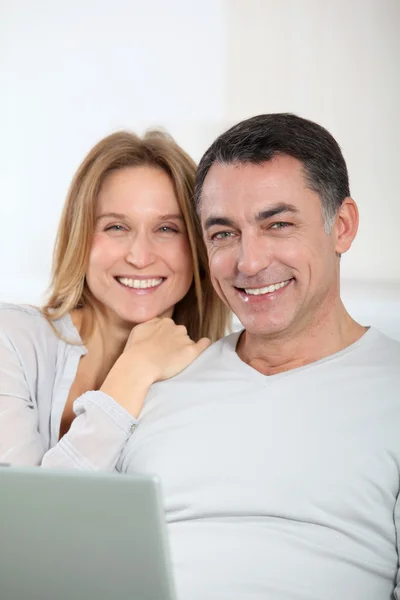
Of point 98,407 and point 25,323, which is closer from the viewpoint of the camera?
point 98,407

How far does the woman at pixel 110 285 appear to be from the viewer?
6.72 feet

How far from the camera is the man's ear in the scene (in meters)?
1.82

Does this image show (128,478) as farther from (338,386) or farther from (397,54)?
(397,54)

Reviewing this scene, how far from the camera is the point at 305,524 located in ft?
5.34

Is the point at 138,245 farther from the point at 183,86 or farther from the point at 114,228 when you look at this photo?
the point at 183,86

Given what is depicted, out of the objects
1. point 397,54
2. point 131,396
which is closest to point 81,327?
point 131,396

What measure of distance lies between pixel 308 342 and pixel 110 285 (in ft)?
1.85

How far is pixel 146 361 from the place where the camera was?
194 centimetres

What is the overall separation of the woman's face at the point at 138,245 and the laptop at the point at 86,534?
965 millimetres

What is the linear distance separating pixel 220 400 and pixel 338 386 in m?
0.25

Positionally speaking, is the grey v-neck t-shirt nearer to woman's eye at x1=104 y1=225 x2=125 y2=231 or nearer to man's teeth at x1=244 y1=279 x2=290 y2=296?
man's teeth at x1=244 y1=279 x2=290 y2=296

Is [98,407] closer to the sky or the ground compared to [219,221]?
closer to the ground

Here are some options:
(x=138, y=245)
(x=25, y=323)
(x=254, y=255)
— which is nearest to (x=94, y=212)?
(x=138, y=245)

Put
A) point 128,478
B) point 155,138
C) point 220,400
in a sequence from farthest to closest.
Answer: point 155,138 < point 220,400 < point 128,478
